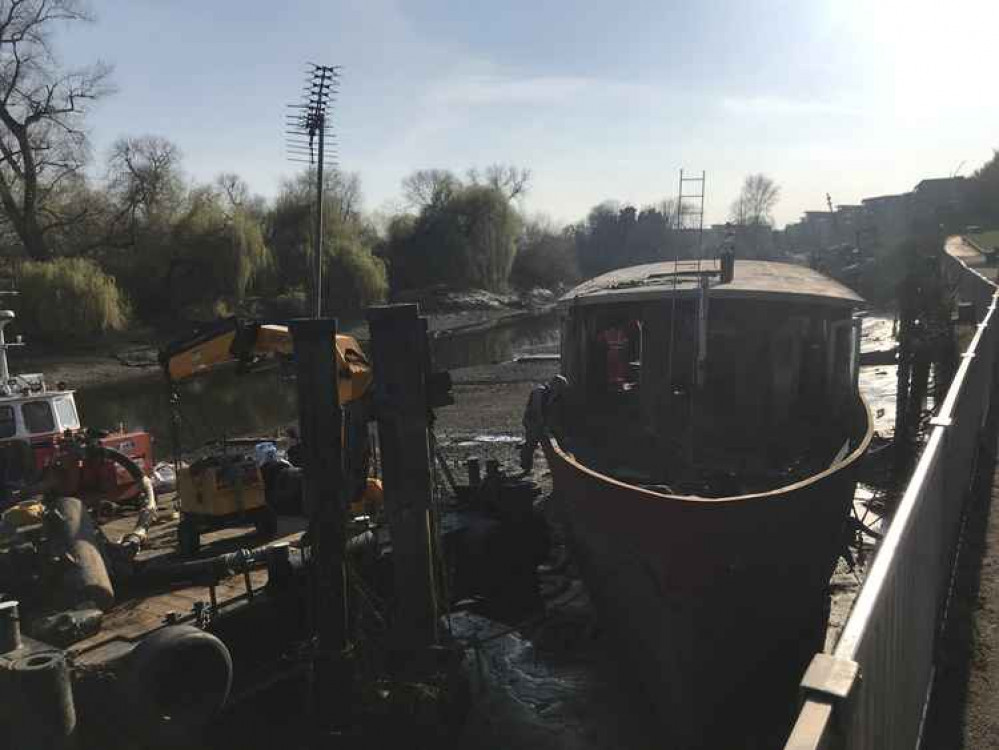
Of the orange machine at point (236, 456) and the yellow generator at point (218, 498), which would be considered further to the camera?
the yellow generator at point (218, 498)

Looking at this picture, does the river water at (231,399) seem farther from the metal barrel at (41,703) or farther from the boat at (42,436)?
the metal barrel at (41,703)

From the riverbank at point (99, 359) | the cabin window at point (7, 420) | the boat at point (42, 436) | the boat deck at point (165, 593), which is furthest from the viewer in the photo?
the riverbank at point (99, 359)

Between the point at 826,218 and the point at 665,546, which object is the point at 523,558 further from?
the point at 826,218

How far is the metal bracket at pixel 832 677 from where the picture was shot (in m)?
2.36

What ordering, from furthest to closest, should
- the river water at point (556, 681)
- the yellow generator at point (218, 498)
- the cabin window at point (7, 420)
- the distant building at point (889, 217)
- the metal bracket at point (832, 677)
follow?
the distant building at point (889, 217) → the cabin window at point (7, 420) → the yellow generator at point (218, 498) → the river water at point (556, 681) → the metal bracket at point (832, 677)

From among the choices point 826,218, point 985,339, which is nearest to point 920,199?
point 826,218

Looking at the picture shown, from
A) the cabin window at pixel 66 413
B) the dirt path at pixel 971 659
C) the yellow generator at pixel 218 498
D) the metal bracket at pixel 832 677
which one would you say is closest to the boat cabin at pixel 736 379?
the dirt path at pixel 971 659

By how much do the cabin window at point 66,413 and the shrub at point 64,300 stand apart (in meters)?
27.6

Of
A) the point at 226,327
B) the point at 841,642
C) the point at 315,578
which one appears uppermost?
the point at 226,327

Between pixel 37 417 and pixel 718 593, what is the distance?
33.9 ft

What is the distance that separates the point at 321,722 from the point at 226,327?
3.79 m

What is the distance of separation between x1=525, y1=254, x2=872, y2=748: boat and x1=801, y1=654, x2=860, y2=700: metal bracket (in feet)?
12.4

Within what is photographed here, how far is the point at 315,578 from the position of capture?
6.47m

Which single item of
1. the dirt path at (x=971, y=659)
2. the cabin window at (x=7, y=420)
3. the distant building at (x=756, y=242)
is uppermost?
the distant building at (x=756, y=242)
